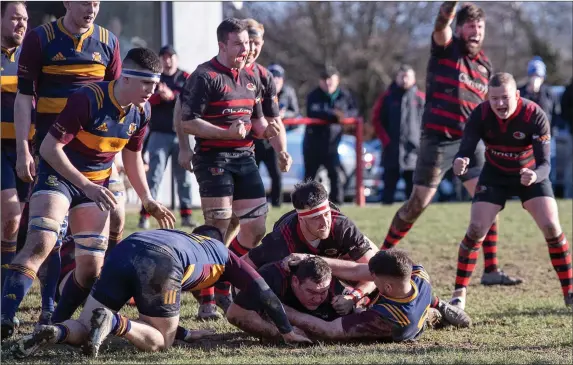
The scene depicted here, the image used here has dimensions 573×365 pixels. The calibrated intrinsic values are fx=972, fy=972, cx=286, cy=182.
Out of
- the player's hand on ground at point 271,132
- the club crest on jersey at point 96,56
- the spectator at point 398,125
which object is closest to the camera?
the club crest on jersey at point 96,56

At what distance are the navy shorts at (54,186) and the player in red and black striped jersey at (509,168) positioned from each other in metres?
2.92

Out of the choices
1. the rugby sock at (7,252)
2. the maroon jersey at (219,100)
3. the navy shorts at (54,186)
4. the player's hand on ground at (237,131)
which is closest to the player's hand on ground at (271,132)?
the maroon jersey at (219,100)

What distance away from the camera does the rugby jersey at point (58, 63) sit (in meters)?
6.50

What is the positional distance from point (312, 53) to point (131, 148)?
26.1 meters

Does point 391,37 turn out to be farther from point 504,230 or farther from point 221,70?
point 221,70

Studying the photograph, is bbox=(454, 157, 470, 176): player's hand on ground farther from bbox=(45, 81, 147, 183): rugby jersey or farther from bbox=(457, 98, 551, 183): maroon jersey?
bbox=(45, 81, 147, 183): rugby jersey

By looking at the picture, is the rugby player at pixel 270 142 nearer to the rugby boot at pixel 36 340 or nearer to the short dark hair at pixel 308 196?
the short dark hair at pixel 308 196

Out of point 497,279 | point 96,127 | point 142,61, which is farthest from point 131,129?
point 497,279

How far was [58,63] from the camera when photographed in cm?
657

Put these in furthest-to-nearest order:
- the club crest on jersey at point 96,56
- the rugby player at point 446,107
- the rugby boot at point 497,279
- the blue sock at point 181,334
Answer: the rugby boot at point 497,279 → the rugby player at point 446,107 → the club crest on jersey at point 96,56 → the blue sock at point 181,334

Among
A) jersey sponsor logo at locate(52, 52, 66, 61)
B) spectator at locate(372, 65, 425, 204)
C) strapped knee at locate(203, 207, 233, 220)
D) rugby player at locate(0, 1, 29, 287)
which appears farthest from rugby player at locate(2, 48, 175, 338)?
spectator at locate(372, 65, 425, 204)

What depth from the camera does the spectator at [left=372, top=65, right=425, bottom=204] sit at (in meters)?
15.1

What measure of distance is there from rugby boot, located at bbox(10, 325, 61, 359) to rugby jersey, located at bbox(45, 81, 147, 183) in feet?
4.02

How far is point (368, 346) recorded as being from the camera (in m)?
5.98
